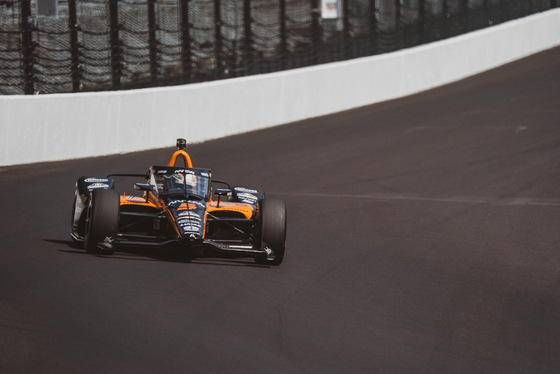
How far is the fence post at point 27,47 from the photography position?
18031 millimetres

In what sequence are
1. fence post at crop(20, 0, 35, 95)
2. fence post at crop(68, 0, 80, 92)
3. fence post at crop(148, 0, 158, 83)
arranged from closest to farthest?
fence post at crop(20, 0, 35, 95), fence post at crop(68, 0, 80, 92), fence post at crop(148, 0, 158, 83)

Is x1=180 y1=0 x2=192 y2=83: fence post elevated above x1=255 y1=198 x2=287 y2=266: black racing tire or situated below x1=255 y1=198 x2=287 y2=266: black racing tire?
Answer: above

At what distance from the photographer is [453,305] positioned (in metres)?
7.93

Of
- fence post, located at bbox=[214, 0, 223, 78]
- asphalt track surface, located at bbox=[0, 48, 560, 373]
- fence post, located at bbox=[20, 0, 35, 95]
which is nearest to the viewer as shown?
asphalt track surface, located at bbox=[0, 48, 560, 373]

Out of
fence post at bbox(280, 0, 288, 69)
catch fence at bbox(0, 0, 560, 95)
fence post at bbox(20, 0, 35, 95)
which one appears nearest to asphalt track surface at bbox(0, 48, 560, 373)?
fence post at bbox(20, 0, 35, 95)

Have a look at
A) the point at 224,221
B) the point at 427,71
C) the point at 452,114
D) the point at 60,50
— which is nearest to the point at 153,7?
the point at 60,50

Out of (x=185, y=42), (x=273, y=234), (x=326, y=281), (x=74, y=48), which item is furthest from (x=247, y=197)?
(x=185, y=42)

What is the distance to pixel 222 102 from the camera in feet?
70.0

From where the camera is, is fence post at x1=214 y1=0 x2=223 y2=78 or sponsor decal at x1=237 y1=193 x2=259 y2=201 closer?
sponsor decal at x1=237 y1=193 x2=259 y2=201

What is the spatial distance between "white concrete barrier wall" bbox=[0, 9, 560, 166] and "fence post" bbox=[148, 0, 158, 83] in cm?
90

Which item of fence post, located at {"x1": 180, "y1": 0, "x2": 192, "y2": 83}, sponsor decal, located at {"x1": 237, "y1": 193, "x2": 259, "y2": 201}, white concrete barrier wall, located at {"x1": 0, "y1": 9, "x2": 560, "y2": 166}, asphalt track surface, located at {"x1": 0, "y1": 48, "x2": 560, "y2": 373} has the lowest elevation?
asphalt track surface, located at {"x1": 0, "y1": 48, "x2": 560, "y2": 373}

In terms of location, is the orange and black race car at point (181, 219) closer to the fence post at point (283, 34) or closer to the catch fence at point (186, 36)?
the catch fence at point (186, 36)

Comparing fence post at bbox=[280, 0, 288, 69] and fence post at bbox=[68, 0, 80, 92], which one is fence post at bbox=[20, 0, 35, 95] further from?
fence post at bbox=[280, 0, 288, 69]

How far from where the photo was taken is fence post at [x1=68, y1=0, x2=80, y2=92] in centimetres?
1881
